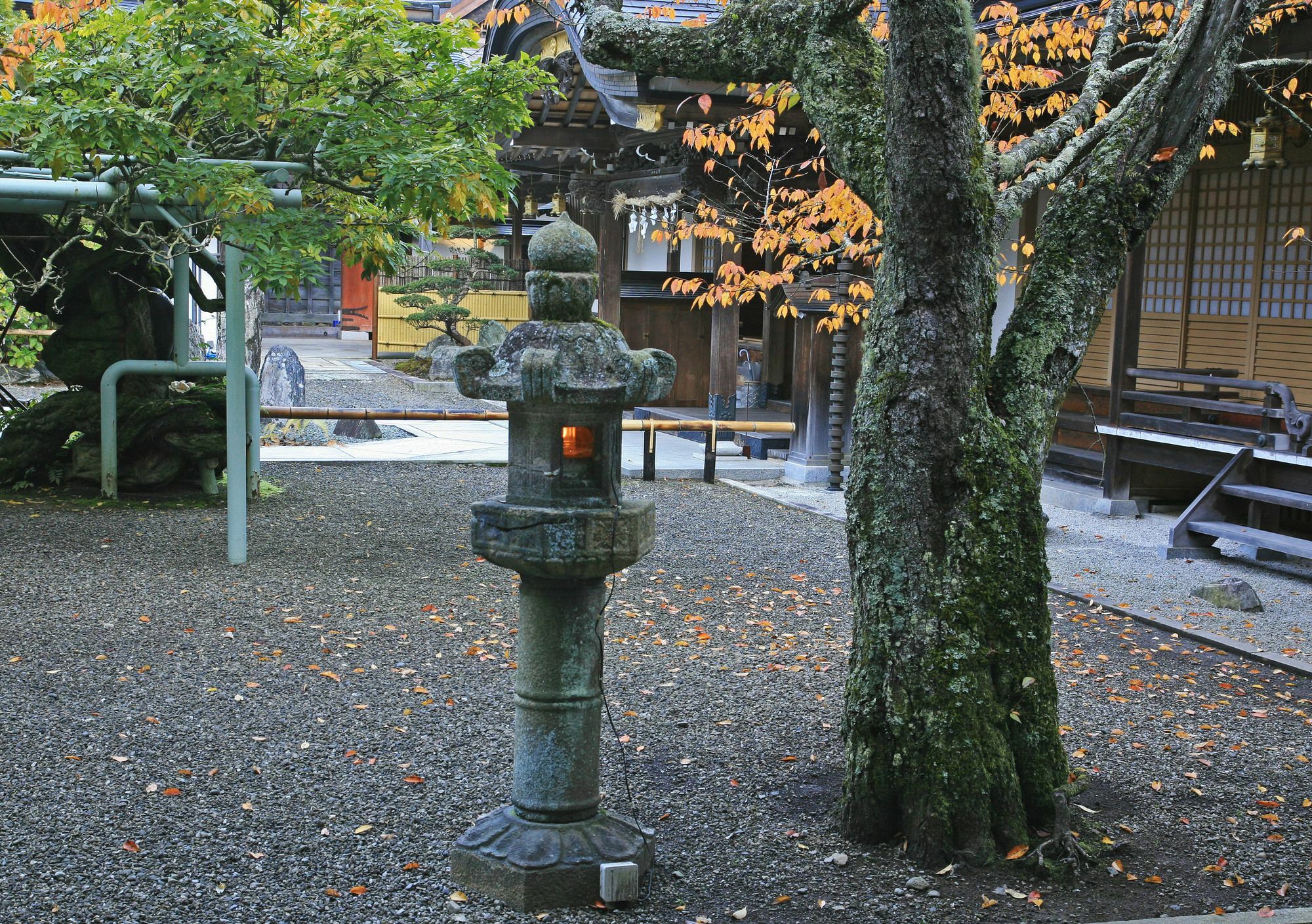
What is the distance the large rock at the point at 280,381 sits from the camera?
15617 mm

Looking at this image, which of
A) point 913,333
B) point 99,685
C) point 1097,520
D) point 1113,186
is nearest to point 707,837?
point 913,333

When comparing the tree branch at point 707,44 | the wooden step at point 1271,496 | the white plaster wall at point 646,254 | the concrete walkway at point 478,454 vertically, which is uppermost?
the white plaster wall at point 646,254

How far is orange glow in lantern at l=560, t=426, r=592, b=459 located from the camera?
3639 mm

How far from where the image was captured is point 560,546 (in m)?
3.53

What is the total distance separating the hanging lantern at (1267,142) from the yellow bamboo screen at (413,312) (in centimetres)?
1705

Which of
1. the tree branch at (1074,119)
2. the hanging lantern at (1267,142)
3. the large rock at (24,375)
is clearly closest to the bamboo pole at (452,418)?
the hanging lantern at (1267,142)

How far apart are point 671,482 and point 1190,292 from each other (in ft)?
17.3

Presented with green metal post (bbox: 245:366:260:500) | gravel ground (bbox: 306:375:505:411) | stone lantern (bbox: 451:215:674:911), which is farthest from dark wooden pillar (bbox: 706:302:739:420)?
stone lantern (bbox: 451:215:674:911)

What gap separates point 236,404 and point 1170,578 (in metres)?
6.51

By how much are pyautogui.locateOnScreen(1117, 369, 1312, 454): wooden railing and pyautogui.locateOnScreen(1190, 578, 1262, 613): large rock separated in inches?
65.6

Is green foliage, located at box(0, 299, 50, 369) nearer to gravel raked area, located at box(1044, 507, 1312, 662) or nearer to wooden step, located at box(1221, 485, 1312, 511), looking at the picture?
gravel raked area, located at box(1044, 507, 1312, 662)

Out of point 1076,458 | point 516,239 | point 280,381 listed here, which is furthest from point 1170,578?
point 516,239

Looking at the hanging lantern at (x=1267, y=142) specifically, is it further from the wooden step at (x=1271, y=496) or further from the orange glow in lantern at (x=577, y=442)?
the orange glow in lantern at (x=577, y=442)

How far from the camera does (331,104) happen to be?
25.4 feet
